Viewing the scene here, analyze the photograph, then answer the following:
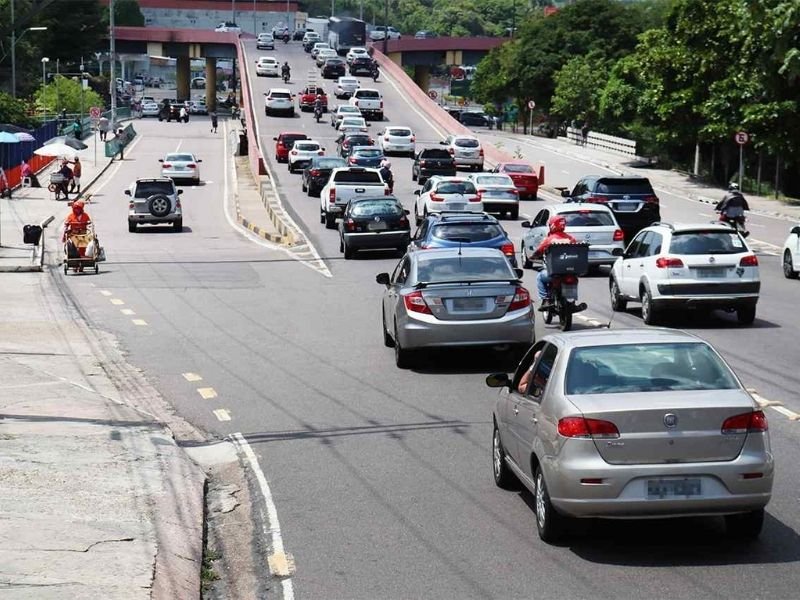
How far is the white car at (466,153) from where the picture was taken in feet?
224

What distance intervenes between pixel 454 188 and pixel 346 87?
63.9 meters

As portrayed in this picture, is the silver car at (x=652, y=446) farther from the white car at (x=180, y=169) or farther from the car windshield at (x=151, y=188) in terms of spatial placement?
the white car at (x=180, y=169)

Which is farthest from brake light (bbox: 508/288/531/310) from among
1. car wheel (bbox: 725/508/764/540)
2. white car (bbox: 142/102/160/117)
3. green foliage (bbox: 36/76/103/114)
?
white car (bbox: 142/102/160/117)

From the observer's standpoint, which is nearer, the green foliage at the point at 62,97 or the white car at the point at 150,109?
the green foliage at the point at 62,97

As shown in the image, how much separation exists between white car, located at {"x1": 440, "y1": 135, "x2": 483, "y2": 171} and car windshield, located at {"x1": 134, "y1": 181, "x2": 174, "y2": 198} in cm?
2377

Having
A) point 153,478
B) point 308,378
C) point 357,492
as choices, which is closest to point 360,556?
point 357,492

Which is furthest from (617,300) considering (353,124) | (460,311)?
(353,124)

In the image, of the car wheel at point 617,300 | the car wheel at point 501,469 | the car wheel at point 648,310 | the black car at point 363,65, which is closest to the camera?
the car wheel at point 501,469

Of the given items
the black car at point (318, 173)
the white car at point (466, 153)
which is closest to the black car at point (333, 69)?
the white car at point (466, 153)

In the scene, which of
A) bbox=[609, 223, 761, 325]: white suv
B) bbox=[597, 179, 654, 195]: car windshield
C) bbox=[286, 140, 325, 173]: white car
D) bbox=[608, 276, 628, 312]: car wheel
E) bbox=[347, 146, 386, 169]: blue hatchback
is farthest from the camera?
bbox=[286, 140, 325, 173]: white car

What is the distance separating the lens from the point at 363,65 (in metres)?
117

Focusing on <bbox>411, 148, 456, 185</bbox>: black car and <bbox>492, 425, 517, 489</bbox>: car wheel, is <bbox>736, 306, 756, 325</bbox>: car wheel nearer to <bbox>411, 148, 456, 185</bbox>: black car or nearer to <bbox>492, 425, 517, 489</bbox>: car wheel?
<bbox>492, 425, 517, 489</bbox>: car wheel

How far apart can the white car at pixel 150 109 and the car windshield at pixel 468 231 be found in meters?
99.4

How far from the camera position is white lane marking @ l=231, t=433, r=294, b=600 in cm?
923
